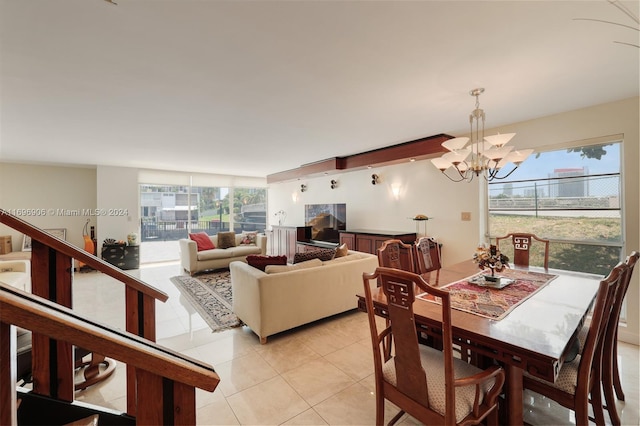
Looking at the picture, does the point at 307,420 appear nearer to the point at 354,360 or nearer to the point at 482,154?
the point at 354,360

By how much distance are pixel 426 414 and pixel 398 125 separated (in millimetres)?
3040

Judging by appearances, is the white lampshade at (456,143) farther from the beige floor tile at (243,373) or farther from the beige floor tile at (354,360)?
the beige floor tile at (243,373)

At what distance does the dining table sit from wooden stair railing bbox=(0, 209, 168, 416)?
1.37m

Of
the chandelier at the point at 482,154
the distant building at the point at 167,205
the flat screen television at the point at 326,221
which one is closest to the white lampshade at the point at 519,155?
the chandelier at the point at 482,154

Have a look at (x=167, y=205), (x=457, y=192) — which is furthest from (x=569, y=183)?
(x=167, y=205)

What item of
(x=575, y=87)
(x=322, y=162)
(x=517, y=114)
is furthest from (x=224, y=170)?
(x=575, y=87)

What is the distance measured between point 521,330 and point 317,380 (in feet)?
5.00

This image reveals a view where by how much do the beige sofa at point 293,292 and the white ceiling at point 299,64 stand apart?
1744 millimetres

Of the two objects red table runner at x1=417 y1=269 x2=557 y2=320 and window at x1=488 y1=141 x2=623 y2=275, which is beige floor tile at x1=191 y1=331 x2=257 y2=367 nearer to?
red table runner at x1=417 y1=269 x2=557 y2=320

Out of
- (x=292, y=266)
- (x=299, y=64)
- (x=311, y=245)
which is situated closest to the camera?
(x=299, y=64)

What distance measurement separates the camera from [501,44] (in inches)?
70.7

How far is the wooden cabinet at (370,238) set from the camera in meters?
4.50

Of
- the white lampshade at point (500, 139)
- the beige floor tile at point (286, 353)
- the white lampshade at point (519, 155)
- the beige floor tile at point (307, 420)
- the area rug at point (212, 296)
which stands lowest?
the beige floor tile at point (307, 420)

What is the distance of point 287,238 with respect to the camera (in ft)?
22.6
